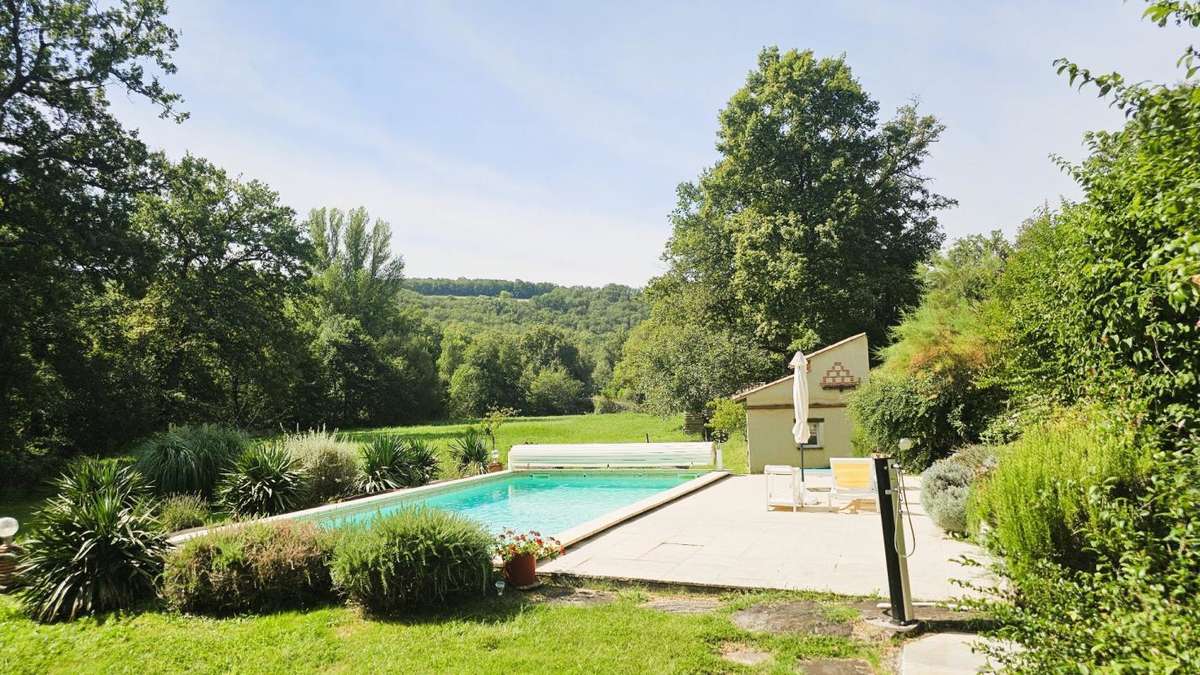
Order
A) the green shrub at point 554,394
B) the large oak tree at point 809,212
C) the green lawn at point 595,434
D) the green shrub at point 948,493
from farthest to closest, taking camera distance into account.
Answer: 1. the green shrub at point 554,394
2. the large oak tree at point 809,212
3. the green lawn at point 595,434
4. the green shrub at point 948,493

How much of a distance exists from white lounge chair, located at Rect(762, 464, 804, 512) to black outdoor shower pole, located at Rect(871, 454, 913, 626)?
15.9 ft

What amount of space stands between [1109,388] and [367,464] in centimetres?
1183

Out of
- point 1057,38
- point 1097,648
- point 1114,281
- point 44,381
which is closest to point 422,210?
point 44,381

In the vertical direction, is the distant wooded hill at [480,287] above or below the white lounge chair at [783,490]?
above

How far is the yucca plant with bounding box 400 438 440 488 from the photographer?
13.5 meters

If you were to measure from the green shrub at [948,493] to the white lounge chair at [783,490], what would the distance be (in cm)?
188

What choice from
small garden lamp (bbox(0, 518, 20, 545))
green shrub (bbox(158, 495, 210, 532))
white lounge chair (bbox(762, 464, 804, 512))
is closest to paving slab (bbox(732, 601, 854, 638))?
white lounge chair (bbox(762, 464, 804, 512))

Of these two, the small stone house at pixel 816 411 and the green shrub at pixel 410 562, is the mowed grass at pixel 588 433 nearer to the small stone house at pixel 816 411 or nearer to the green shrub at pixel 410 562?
the small stone house at pixel 816 411

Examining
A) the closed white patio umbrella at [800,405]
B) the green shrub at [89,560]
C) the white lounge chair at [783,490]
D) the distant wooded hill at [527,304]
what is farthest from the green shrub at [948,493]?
the distant wooded hill at [527,304]

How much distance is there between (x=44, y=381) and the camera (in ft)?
50.2

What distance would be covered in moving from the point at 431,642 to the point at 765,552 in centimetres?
378

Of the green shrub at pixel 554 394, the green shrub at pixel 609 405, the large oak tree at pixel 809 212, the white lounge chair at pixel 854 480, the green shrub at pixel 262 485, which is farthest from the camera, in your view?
the green shrub at pixel 554 394

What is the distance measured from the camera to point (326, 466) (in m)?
12.0

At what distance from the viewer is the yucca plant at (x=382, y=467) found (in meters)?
12.7
